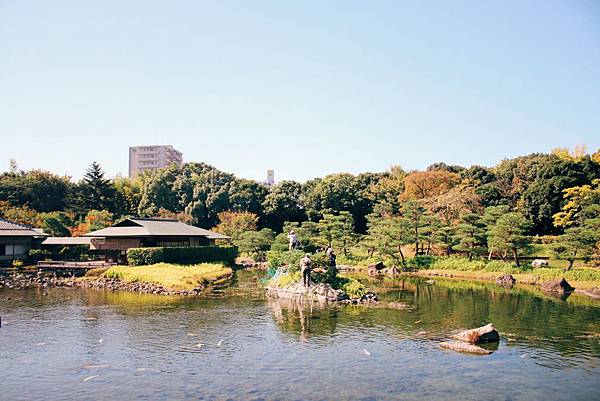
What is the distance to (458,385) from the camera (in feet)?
51.4

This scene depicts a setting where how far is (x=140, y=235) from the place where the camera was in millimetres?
43156

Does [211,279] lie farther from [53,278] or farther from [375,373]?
[375,373]

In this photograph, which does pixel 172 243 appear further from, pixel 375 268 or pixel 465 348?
pixel 465 348

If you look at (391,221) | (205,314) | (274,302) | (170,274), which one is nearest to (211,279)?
(170,274)

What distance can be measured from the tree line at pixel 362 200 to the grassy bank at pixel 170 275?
1818 cm

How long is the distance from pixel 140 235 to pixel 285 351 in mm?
27517

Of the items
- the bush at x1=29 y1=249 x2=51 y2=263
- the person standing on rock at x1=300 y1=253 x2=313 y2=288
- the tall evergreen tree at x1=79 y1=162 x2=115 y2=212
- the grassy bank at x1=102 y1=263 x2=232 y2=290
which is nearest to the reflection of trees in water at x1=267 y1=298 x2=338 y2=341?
the person standing on rock at x1=300 y1=253 x2=313 y2=288

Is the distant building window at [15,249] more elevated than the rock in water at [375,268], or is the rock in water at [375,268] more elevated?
the distant building window at [15,249]

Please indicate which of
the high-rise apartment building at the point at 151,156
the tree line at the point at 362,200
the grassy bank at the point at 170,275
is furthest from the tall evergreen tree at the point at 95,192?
the high-rise apartment building at the point at 151,156

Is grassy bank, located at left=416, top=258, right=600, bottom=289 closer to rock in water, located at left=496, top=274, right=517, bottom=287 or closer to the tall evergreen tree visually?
rock in water, located at left=496, top=274, right=517, bottom=287

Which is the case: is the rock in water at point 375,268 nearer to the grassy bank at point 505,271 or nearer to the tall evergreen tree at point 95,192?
the grassy bank at point 505,271

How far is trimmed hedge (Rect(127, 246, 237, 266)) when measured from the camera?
41156mm

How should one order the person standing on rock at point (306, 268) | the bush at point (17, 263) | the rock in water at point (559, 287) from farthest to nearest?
1. the bush at point (17, 263)
2. the rock in water at point (559, 287)
3. the person standing on rock at point (306, 268)

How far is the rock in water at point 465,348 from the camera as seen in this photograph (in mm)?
19328
